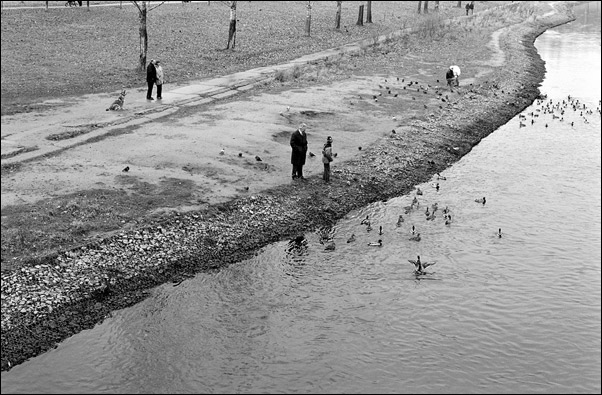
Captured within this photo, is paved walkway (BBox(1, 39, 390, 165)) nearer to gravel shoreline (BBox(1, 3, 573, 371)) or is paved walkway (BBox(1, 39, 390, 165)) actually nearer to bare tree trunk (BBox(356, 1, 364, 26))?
gravel shoreline (BBox(1, 3, 573, 371))

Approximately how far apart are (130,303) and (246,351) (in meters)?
4.04

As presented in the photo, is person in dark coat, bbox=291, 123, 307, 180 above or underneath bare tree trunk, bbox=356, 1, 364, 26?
underneath

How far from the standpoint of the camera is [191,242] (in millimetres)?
22875

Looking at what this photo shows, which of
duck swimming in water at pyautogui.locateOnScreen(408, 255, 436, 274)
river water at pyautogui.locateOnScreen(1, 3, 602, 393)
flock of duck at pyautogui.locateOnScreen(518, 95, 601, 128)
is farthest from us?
flock of duck at pyautogui.locateOnScreen(518, 95, 601, 128)

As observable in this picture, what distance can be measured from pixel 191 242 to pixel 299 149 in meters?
6.01

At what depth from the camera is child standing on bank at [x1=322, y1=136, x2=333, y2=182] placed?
26.8m

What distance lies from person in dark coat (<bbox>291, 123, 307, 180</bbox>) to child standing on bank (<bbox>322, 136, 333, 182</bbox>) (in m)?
0.77

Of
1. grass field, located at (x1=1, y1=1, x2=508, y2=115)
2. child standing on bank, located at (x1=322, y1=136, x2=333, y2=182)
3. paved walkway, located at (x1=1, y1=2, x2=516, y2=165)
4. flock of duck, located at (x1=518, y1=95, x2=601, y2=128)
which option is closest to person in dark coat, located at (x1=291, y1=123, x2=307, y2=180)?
child standing on bank, located at (x1=322, y1=136, x2=333, y2=182)

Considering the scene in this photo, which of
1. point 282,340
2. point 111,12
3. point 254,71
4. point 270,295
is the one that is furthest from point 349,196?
point 111,12

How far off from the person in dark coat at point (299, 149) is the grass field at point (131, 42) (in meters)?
13.1

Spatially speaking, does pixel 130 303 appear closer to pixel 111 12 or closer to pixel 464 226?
pixel 464 226

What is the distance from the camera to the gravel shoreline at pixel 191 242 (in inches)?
734

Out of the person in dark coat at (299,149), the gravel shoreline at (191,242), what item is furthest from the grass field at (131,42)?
the person in dark coat at (299,149)

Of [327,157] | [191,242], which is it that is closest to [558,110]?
[327,157]
